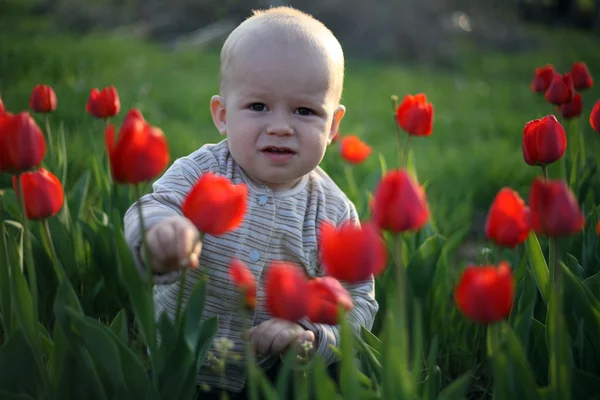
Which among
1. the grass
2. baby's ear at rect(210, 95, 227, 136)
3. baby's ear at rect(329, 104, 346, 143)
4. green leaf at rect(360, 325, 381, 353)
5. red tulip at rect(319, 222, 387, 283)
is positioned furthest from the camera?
the grass

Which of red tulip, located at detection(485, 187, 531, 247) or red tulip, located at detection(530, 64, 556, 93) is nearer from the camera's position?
red tulip, located at detection(485, 187, 531, 247)

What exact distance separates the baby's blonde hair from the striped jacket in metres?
0.26

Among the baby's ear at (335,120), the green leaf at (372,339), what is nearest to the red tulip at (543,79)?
the baby's ear at (335,120)

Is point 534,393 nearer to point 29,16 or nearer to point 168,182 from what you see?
point 168,182

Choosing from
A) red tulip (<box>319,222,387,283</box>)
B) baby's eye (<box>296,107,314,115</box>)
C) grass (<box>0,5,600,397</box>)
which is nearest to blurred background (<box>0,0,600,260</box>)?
grass (<box>0,5,600,397</box>)

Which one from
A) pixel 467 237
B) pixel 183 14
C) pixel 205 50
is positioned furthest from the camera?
pixel 183 14

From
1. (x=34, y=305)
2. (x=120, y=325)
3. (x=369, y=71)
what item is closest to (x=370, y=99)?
(x=369, y=71)

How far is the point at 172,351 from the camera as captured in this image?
1.24 m

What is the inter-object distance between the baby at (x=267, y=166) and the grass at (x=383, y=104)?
1.68ft

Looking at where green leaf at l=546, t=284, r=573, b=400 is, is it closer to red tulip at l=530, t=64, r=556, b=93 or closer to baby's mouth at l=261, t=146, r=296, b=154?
baby's mouth at l=261, t=146, r=296, b=154

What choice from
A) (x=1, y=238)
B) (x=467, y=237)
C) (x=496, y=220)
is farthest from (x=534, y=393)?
(x=467, y=237)

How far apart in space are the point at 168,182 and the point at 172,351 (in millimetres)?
578

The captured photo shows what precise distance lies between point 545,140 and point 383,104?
4873 mm

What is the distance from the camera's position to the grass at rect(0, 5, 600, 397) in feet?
10.5
